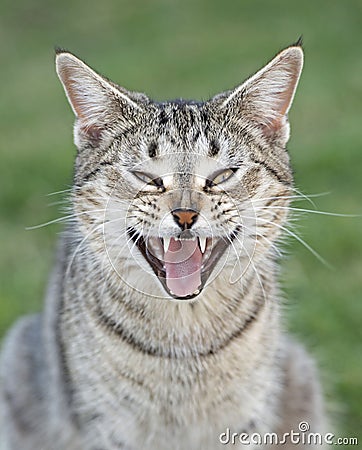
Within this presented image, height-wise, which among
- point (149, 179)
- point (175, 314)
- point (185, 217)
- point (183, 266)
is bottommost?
point (175, 314)

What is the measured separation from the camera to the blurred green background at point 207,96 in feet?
14.0

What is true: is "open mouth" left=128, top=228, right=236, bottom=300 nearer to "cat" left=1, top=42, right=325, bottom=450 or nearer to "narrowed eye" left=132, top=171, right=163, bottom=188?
"cat" left=1, top=42, right=325, bottom=450

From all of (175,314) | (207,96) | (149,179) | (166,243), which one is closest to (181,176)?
(149,179)

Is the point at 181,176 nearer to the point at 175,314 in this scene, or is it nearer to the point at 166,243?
the point at 166,243

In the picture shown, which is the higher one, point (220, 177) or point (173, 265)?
point (220, 177)

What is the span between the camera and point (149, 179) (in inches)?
99.7

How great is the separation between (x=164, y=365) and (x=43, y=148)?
380 cm

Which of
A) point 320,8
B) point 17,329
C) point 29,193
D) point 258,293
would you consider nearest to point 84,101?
point 258,293

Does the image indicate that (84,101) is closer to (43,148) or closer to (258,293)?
(258,293)

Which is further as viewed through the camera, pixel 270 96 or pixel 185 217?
pixel 270 96

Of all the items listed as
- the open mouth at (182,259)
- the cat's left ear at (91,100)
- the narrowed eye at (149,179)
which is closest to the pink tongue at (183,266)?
the open mouth at (182,259)

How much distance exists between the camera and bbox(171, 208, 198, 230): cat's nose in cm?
239

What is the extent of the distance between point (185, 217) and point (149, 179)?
0.22 m

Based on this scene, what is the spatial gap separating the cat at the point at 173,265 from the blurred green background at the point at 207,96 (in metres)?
0.39
